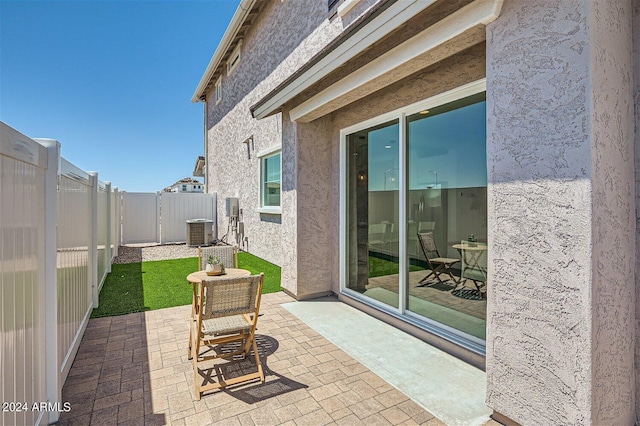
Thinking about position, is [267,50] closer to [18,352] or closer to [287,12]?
[287,12]

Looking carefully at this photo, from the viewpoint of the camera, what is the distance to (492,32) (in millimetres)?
2822

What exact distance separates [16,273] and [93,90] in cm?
2404

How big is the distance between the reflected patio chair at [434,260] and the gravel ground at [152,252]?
370 inches

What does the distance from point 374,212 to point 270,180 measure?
534 centimetres

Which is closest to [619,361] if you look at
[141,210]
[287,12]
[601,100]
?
[601,100]

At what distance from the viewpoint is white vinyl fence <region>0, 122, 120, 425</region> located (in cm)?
196

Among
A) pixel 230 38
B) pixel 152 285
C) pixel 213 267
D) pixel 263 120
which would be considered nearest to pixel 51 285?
pixel 213 267

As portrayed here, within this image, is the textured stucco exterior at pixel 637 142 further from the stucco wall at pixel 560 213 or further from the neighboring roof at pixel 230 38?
the neighboring roof at pixel 230 38

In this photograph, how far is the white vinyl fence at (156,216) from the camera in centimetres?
1405

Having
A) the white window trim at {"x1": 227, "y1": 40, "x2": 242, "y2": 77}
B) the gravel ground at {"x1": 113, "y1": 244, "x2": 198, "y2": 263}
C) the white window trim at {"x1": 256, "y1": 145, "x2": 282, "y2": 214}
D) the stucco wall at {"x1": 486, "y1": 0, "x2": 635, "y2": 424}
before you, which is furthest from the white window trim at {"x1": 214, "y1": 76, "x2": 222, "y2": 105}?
the stucco wall at {"x1": 486, "y1": 0, "x2": 635, "y2": 424}

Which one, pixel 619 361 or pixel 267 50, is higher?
pixel 267 50

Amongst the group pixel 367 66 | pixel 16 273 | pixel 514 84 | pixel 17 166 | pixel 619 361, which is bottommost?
pixel 619 361

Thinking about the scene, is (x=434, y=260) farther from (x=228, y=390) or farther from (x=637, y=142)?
(x=228, y=390)

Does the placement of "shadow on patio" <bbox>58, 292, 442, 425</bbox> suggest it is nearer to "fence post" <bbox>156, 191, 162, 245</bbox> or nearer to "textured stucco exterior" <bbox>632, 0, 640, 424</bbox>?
"textured stucco exterior" <bbox>632, 0, 640, 424</bbox>
